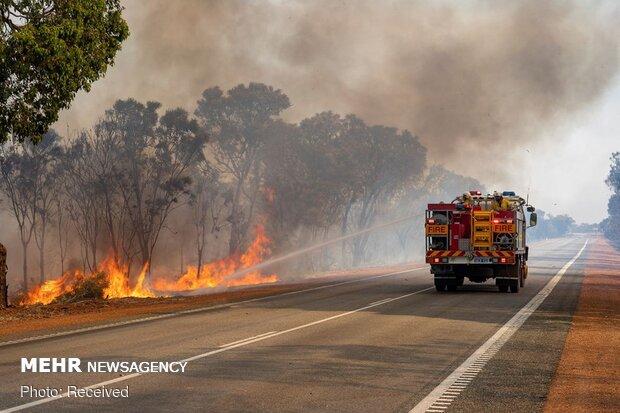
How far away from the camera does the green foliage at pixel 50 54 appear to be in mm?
19016

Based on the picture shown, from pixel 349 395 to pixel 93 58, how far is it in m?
14.2

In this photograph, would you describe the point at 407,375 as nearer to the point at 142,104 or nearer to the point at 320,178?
the point at 142,104

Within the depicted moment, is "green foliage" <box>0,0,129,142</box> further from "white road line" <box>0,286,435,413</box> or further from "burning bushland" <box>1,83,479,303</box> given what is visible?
"burning bushland" <box>1,83,479,303</box>

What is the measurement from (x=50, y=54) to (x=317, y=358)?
447 inches

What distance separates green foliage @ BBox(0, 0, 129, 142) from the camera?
19.0m

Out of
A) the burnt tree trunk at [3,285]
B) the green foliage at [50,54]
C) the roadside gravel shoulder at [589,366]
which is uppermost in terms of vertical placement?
the green foliage at [50,54]

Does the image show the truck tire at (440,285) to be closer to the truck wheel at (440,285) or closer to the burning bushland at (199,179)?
the truck wheel at (440,285)

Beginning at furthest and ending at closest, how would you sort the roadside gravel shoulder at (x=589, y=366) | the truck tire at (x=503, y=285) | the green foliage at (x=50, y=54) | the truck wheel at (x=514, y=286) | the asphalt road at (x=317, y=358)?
the truck tire at (x=503, y=285) → the truck wheel at (x=514, y=286) → the green foliage at (x=50, y=54) → the roadside gravel shoulder at (x=589, y=366) → the asphalt road at (x=317, y=358)

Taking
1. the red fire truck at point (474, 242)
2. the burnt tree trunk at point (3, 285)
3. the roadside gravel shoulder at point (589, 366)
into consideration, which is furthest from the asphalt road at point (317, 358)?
the burnt tree trunk at point (3, 285)

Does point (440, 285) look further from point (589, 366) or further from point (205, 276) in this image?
point (205, 276)

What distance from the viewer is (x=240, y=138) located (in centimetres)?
6662

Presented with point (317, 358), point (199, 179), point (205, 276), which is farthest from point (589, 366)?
point (199, 179)

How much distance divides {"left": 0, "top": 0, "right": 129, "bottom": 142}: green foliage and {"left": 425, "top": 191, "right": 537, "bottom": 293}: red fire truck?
→ 36.9 feet

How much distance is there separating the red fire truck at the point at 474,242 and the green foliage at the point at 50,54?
11242 millimetres
